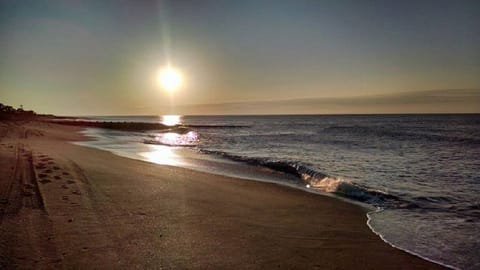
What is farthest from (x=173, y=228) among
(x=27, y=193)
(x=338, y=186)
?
(x=338, y=186)

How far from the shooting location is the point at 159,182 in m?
12.2

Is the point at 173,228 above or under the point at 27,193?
under

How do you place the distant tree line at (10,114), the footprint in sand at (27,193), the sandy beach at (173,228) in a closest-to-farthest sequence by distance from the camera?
the sandy beach at (173,228)
the footprint in sand at (27,193)
the distant tree line at (10,114)

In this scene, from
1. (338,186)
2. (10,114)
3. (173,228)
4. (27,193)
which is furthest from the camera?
(10,114)

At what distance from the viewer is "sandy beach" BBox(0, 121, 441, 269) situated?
5.55 meters

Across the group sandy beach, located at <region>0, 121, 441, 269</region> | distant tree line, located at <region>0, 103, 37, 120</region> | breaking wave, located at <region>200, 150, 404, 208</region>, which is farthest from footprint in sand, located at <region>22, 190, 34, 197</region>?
distant tree line, located at <region>0, 103, 37, 120</region>

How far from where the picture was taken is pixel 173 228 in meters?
7.10

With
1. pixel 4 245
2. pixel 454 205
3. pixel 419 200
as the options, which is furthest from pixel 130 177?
pixel 454 205

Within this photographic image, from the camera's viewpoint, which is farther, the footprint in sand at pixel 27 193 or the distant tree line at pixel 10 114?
the distant tree line at pixel 10 114

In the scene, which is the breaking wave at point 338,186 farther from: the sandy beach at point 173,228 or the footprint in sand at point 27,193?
the footprint in sand at point 27,193

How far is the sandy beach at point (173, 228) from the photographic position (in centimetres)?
555

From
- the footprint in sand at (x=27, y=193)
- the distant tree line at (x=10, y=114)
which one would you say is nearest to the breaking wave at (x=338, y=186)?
the footprint in sand at (x=27, y=193)

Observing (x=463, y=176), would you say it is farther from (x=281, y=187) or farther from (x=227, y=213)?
(x=227, y=213)

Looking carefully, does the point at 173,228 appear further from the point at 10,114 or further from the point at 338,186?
the point at 10,114
